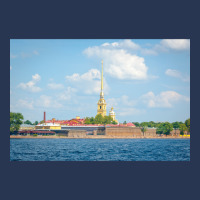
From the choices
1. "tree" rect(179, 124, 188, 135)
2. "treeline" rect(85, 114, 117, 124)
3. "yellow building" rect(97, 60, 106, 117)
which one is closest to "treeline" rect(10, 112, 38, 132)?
"treeline" rect(85, 114, 117, 124)

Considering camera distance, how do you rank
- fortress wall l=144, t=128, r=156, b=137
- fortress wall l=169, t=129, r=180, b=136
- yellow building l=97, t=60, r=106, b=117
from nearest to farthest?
1. fortress wall l=144, t=128, r=156, b=137
2. fortress wall l=169, t=129, r=180, b=136
3. yellow building l=97, t=60, r=106, b=117

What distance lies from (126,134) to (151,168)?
8630cm

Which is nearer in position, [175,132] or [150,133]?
[150,133]

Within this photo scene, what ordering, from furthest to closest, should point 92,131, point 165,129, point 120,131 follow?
point 165,129 < point 92,131 < point 120,131

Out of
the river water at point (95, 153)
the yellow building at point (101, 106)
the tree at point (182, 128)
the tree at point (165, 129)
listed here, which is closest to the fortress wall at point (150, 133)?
the tree at point (165, 129)

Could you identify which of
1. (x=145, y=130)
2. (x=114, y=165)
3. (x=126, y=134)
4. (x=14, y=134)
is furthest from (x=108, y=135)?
(x=114, y=165)

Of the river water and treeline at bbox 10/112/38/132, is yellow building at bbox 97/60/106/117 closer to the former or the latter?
treeline at bbox 10/112/38/132

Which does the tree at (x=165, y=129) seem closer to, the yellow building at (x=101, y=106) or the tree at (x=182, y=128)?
the tree at (x=182, y=128)

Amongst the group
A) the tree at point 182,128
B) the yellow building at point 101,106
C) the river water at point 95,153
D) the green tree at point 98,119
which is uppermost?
the yellow building at point 101,106

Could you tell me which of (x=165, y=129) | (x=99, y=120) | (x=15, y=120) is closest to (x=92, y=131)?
(x=99, y=120)

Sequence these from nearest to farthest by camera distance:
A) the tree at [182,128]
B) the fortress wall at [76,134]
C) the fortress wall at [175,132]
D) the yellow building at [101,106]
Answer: the fortress wall at [76,134] < the tree at [182,128] < the fortress wall at [175,132] < the yellow building at [101,106]

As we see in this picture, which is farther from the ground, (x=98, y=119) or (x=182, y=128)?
(x=98, y=119)

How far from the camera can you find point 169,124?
384 feet

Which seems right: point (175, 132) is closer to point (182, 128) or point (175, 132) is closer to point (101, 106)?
point (182, 128)
